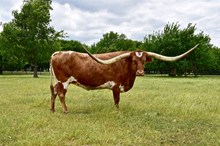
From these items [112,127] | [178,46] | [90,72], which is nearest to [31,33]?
[178,46]

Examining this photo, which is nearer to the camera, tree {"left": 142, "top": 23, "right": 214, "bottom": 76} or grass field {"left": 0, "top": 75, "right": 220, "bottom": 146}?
grass field {"left": 0, "top": 75, "right": 220, "bottom": 146}

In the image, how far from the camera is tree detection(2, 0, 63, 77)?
137ft

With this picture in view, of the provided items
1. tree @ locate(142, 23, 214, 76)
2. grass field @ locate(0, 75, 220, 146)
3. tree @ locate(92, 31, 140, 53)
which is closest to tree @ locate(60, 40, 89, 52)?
tree @ locate(92, 31, 140, 53)

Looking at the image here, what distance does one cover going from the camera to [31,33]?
41906mm

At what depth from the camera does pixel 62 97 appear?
10375 millimetres

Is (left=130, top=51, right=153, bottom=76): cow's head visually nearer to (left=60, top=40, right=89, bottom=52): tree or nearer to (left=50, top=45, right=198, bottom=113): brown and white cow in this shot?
(left=50, top=45, right=198, bottom=113): brown and white cow

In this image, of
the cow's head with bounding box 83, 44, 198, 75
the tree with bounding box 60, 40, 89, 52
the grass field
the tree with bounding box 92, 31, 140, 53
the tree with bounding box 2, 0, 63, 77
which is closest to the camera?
the grass field

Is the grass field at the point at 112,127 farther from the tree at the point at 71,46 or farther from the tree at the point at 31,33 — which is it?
the tree at the point at 71,46

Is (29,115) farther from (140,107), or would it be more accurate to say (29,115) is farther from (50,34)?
(50,34)

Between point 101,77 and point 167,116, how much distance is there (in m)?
2.42

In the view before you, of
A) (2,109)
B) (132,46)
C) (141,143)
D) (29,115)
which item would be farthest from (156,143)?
(132,46)

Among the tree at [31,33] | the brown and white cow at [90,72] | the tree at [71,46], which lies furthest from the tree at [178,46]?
the brown and white cow at [90,72]

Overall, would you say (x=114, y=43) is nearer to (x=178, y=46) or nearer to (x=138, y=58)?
(x=178, y=46)

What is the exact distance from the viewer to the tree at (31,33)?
41.7 meters
